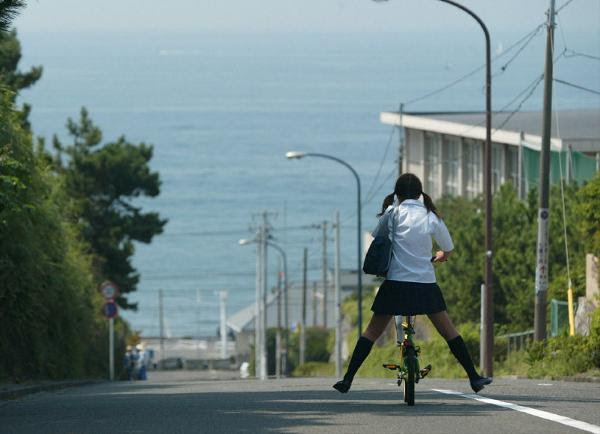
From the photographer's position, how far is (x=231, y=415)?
12.3 m

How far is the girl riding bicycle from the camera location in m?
12.5

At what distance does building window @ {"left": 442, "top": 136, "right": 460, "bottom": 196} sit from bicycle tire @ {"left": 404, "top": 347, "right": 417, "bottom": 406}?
5915 cm

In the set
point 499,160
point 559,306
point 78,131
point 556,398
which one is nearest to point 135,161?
point 78,131

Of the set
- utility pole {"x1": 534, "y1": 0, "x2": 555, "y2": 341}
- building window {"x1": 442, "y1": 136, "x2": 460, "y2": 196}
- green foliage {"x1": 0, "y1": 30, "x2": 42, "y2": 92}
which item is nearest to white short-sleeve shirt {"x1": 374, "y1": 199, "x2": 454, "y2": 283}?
utility pole {"x1": 534, "y1": 0, "x2": 555, "y2": 341}

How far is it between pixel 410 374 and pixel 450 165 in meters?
61.0

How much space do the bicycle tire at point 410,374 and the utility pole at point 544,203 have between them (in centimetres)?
1608

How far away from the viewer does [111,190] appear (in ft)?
199

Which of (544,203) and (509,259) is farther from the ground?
(544,203)

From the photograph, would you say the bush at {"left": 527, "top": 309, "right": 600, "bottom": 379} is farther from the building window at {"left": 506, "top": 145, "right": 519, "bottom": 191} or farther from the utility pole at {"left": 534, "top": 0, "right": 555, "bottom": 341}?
the building window at {"left": 506, "top": 145, "right": 519, "bottom": 191}

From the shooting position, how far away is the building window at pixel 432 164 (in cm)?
7456

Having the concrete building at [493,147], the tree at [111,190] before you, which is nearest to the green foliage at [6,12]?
the concrete building at [493,147]

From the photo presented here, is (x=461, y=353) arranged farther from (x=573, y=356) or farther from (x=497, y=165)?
(x=497, y=165)

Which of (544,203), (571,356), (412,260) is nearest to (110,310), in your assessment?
(544,203)

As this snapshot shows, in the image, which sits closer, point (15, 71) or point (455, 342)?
point (455, 342)
